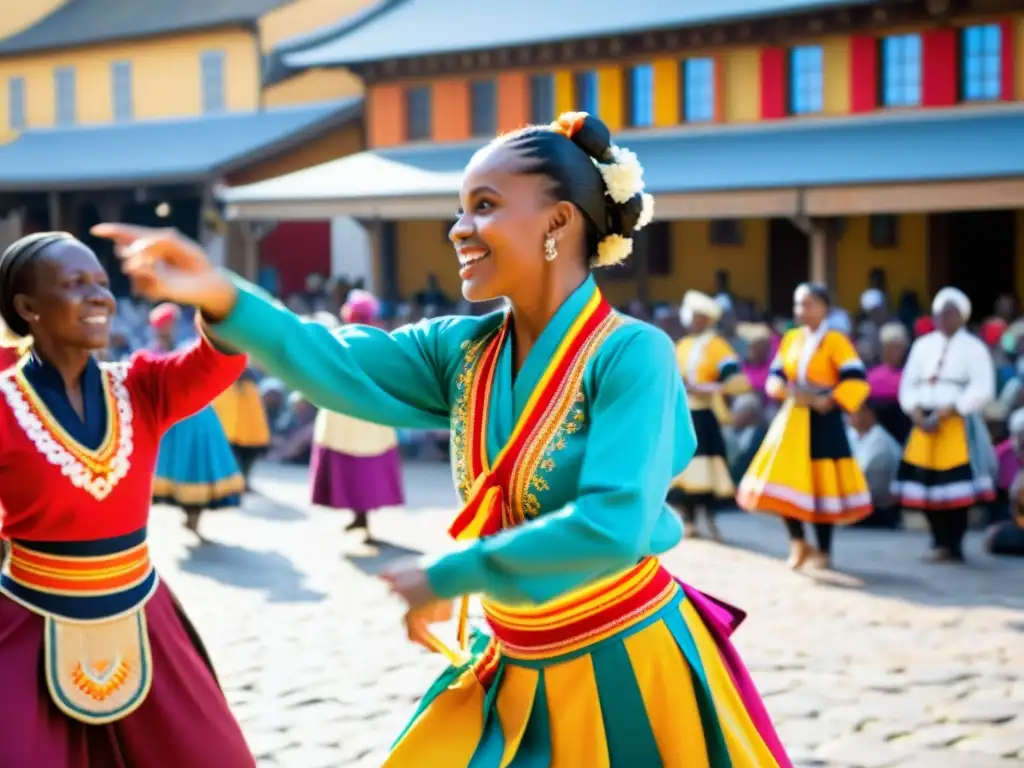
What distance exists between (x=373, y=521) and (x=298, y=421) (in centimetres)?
458

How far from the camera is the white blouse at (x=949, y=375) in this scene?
9328mm

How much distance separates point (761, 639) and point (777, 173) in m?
11.1

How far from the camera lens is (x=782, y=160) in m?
18.3

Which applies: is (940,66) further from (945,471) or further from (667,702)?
(667,702)

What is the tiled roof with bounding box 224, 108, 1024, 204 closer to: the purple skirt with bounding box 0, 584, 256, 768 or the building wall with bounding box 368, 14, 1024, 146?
the building wall with bounding box 368, 14, 1024, 146

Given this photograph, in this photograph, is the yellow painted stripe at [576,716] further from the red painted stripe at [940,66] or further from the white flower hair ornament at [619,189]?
the red painted stripe at [940,66]

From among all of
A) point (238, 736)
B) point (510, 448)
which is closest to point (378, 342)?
point (510, 448)

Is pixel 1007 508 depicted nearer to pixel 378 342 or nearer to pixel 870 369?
pixel 870 369

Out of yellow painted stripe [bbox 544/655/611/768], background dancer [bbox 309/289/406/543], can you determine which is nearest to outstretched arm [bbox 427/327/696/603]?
yellow painted stripe [bbox 544/655/611/768]

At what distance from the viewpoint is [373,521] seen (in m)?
11.5

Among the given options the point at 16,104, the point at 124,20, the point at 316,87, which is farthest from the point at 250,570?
the point at 16,104

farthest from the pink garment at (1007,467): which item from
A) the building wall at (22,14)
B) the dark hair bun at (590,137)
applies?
the building wall at (22,14)

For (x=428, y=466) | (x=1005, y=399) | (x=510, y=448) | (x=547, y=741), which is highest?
(x=510, y=448)

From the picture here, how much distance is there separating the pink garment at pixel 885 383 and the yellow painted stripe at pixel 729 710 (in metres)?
8.89
